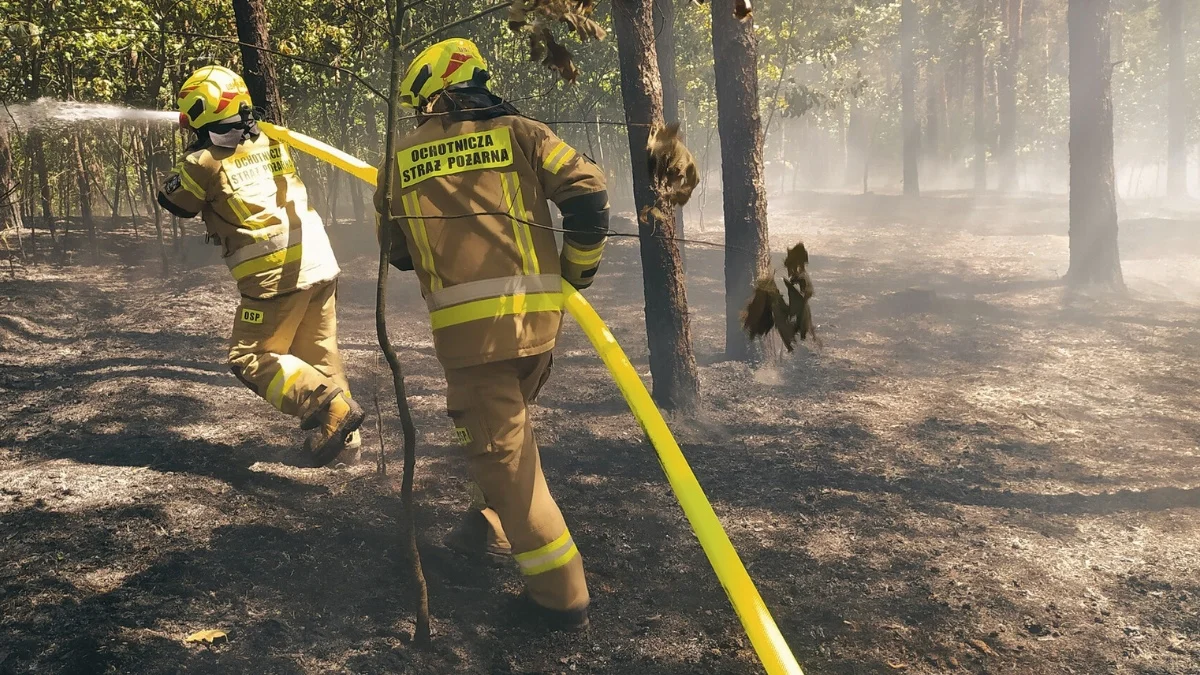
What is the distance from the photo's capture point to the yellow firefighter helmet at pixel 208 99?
4.44 metres

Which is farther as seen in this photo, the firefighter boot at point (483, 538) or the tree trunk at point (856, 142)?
the tree trunk at point (856, 142)

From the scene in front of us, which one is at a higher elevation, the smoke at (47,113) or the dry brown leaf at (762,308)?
the smoke at (47,113)

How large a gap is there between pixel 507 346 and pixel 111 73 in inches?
387

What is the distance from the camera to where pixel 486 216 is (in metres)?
3.19

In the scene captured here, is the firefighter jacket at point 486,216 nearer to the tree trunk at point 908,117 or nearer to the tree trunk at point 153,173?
the tree trunk at point 153,173

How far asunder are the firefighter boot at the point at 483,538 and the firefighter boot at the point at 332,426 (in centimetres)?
117

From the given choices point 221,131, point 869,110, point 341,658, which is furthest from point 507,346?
point 869,110

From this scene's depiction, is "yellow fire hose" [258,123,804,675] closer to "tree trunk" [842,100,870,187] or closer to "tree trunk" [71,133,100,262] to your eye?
"tree trunk" [71,133,100,262]

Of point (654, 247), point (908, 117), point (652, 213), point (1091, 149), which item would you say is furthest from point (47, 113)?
point (908, 117)

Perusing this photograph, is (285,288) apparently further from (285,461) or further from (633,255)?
(633,255)

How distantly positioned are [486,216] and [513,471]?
951mm

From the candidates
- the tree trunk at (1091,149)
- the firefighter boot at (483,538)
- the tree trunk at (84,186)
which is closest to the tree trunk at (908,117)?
the tree trunk at (1091,149)

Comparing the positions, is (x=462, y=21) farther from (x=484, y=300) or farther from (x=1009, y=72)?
(x=1009, y=72)

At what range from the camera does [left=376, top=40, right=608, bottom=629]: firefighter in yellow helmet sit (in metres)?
3.18
